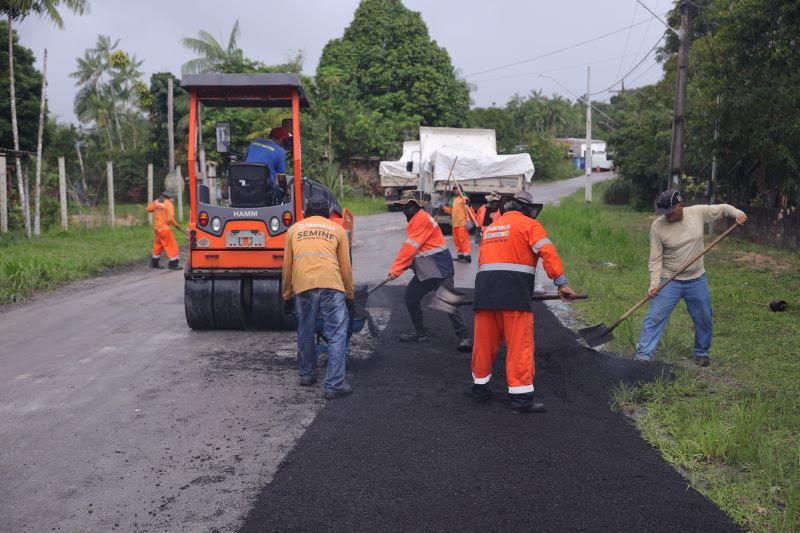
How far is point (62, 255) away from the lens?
1526cm

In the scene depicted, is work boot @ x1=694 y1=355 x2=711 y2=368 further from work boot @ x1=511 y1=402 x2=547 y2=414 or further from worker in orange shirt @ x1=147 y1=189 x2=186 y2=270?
worker in orange shirt @ x1=147 y1=189 x2=186 y2=270

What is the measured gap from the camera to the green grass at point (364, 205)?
32.2 meters

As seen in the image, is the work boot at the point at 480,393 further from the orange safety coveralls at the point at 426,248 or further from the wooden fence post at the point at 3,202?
the wooden fence post at the point at 3,202

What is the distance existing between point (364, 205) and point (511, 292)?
29.6 meters

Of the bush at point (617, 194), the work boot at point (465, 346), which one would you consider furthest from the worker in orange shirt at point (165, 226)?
the bush at point (617, 194)

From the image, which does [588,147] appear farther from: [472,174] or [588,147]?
[472,174]

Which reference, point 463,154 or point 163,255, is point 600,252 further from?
point 163,255

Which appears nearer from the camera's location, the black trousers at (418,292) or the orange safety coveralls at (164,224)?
the black trousers at (418,292)

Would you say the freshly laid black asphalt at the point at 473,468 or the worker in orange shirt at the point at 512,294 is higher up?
the worker in orange shirt at the point at 512,294

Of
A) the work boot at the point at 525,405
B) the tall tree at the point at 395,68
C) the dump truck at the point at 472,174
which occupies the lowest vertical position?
the work boot at the point at 525,405

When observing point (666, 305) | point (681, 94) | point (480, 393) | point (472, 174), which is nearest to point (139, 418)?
point (480, 393)

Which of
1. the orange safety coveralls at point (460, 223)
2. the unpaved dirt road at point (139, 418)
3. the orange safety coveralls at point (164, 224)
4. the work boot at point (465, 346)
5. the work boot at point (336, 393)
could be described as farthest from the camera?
the orange safety coveralls at point (460, 223)

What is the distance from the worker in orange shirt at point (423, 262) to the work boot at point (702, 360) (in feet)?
7.24

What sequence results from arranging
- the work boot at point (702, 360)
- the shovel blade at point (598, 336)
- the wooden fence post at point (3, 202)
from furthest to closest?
the wooden fence post at point (3, 202) → the work boot at point (702, 360) → the shovel blade at point (598, 336)
